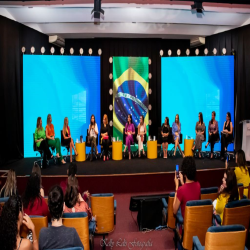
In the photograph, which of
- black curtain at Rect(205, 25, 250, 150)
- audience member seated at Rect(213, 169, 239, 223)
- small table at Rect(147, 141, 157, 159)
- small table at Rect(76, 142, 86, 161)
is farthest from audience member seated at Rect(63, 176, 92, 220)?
black curtain at Rect(205, 25, 250, 150)

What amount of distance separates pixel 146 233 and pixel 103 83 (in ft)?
20.5

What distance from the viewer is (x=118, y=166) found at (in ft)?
21.4

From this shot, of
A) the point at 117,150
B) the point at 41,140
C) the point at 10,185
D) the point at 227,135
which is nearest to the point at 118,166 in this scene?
the point at 117,150

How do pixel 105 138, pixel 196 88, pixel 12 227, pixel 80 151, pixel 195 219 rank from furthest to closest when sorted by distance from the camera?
pixel 196 88 → pixel 105 138 → pixel 80 151 → pixel 195 219 → pixel 12 227

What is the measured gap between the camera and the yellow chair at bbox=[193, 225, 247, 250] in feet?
7.33

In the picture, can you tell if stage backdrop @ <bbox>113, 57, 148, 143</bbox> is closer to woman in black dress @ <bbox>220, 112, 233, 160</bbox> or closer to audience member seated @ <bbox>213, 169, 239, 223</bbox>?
woman in black dress @ <bbox>220, 112, 233, 160</bbox>

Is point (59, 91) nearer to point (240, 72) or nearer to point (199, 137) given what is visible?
point (199, 137)

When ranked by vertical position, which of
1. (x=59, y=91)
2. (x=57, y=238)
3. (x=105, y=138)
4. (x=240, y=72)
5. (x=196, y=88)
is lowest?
(x=57, y=238)

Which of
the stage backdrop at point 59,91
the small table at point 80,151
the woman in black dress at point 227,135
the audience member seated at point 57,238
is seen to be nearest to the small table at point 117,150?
the small table at point 80,151

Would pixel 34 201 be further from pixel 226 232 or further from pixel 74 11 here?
pixel 74 11

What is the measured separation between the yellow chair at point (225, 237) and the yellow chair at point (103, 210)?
1497 millimetres

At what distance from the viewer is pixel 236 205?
2875 millimetres

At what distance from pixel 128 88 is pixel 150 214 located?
5391mm

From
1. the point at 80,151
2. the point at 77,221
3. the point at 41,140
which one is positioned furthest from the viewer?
the point at 80,151
